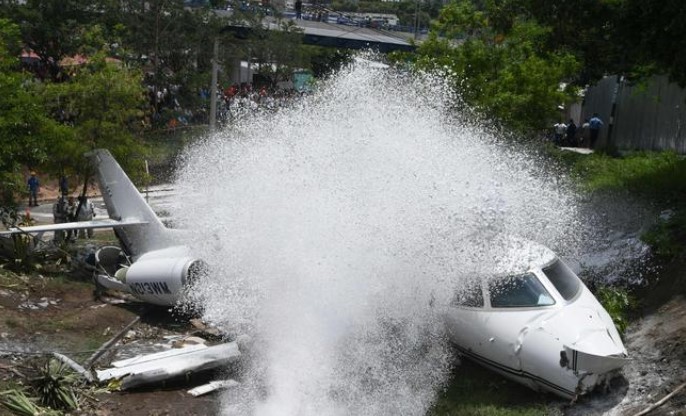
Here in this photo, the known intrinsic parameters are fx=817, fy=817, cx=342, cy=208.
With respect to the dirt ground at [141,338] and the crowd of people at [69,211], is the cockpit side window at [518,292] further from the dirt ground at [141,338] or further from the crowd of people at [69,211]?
the crowd of people at [69,211]

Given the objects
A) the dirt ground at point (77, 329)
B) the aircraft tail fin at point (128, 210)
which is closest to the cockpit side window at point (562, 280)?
the dirt ground at point (77, 329)

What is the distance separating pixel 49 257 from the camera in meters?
20.6

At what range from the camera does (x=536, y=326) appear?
11781 mm

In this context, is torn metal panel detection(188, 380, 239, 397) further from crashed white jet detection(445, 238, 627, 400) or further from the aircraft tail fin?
the aircraft tail fin

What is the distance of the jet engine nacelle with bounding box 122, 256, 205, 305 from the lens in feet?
53.8

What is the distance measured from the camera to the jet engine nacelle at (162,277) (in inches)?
645

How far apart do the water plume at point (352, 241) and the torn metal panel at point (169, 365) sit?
0.58m

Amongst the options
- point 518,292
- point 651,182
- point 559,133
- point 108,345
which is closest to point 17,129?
point 108,345

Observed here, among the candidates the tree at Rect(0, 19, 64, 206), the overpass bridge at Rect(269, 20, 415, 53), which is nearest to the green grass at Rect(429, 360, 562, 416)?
the tree at Rect(0, 19, 64, 206)

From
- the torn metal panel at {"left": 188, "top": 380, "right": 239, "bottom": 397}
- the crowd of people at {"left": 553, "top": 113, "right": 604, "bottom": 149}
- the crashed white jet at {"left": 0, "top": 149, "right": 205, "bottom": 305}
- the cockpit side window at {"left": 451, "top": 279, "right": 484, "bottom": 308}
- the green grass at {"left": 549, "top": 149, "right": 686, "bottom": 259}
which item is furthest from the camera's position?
the crowd of people at {"left": 553, "top": 113, "right": 604, "bottom": 149}

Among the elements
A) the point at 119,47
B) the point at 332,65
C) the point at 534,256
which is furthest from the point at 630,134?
the point at 332,65

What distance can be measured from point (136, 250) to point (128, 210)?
3.30 feet

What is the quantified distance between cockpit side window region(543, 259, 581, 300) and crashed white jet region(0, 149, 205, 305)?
7149 millimetres

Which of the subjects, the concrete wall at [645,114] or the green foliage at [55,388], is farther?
the concrete wall at [645,114]
